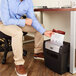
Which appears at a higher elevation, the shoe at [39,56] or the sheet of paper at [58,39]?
the sheet of paper at [58,39]

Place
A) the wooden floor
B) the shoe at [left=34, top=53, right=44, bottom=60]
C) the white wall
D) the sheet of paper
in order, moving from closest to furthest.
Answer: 1. the sheet of paper
2. the wooden floor
3. the shoe at [left=34, top=53, right=44, bottom=60]
4. the white wall

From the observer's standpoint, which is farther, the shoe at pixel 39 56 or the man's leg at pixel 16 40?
the shoe at pixel 39 56

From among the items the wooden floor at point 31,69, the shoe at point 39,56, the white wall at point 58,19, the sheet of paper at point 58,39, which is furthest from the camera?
the white wall at point 58,19

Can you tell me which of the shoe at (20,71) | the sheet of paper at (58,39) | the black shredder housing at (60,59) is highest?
the sheet of paper at (58,39)

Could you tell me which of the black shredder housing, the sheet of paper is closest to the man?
the sheet of paper

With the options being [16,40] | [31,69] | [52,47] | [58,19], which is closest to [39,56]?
[31,69]

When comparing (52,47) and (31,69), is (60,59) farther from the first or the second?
(31,69)

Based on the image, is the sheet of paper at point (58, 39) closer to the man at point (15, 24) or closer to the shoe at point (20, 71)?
the man at point (15, 24)

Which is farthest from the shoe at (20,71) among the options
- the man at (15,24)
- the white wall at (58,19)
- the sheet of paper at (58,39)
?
the white wall at (58,19)

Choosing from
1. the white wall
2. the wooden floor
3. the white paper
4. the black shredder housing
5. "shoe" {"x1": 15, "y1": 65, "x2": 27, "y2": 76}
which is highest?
the white wall

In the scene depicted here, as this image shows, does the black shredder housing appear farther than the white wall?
No

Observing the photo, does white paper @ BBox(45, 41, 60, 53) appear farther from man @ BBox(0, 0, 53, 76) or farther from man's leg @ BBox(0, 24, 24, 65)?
man's leg @ BBox(0, 24, 24, 65)

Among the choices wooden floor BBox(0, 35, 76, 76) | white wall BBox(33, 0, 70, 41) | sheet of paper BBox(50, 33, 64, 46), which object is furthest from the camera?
white wall BBox(33, 0, 70, 41)

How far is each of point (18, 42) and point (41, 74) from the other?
431 millimetres
